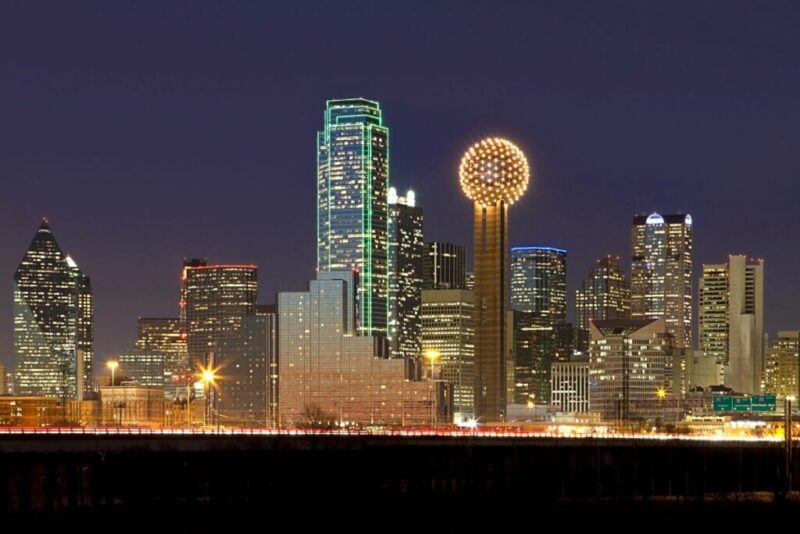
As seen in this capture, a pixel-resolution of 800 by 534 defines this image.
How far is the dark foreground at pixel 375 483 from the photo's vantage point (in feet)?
446

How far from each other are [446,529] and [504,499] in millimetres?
29182

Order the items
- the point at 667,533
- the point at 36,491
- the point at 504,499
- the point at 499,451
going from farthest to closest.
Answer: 1. the point at 499,451
2. the point at 504,499
3. the point at 36,491
4. the point at 667,533

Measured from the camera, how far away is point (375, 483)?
162 m

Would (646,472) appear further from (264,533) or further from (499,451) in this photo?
(264,533)

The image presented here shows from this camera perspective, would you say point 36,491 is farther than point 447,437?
No

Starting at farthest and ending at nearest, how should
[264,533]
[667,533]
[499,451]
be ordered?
[499,451] → [667,533] → [264,533]

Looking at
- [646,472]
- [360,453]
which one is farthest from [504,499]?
[646,472]

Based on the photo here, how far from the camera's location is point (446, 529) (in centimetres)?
13162

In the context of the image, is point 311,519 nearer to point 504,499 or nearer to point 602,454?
point 504,499

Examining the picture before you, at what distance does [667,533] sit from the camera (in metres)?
134

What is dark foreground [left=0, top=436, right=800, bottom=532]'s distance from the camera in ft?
446

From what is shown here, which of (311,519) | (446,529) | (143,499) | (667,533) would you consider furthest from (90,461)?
(667,533)

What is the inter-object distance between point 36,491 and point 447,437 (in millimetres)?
57986

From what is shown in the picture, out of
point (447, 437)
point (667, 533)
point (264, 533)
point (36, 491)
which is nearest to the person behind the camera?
point (264, 533)
